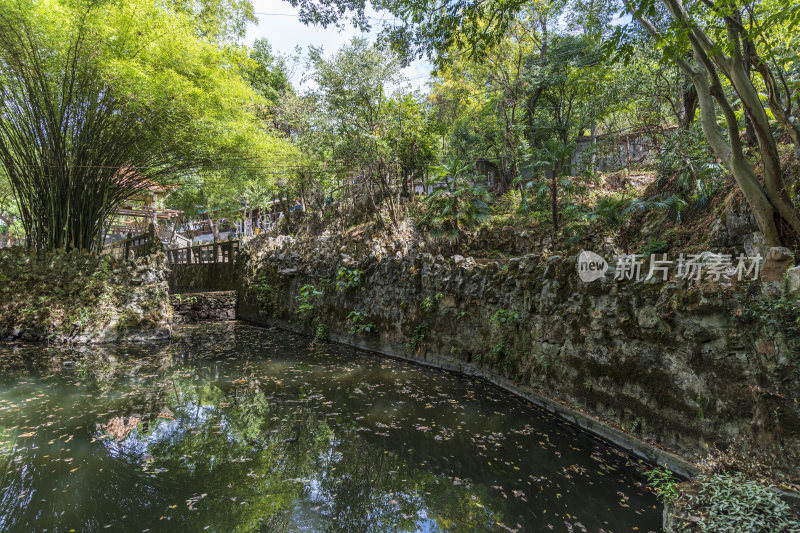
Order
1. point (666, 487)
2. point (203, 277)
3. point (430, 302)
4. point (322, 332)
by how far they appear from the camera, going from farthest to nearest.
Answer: point (203, 277) < point (322, 332) < point (430, 302) < point (666, 487)

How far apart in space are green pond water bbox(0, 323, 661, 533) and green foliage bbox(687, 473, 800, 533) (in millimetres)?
736

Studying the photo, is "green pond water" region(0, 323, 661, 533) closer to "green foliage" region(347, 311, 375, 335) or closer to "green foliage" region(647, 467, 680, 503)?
"green foliage" region(647, 467, 680, 503)

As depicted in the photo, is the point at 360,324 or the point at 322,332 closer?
the point at 360,324

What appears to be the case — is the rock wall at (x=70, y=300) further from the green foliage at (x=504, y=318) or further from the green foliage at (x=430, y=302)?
the green foliage at (x=504, y=318)

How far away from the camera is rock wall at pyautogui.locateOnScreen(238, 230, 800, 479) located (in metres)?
3.52

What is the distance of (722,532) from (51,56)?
42.6 ft

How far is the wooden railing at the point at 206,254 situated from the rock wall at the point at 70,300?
17.8 feet

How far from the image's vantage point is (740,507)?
2605mm

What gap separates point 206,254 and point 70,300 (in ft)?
26.3

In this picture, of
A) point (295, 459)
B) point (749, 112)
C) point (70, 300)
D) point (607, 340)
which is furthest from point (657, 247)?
point (70, 300)

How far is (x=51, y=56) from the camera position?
321 inches

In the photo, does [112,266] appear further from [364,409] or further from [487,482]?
[487,482]

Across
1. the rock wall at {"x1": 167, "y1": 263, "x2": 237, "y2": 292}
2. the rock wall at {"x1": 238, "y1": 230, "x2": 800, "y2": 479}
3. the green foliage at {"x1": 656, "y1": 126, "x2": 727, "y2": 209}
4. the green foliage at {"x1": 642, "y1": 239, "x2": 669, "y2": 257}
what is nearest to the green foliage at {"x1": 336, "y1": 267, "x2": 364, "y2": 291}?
the rock wall at {"x1": 238, "y1": 230, "x2": 800, "y2": 479}

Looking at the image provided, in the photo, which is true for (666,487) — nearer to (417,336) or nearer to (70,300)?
(417,336)
